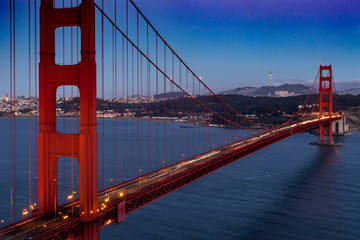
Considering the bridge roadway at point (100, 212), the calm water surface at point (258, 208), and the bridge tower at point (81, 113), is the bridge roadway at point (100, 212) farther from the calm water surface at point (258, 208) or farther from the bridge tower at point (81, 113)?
the calm water surface at point (258, 208)

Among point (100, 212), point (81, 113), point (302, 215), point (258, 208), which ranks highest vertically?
point (81, 113)

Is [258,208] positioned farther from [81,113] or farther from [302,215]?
[81,113]

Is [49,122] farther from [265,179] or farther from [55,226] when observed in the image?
[265,179]

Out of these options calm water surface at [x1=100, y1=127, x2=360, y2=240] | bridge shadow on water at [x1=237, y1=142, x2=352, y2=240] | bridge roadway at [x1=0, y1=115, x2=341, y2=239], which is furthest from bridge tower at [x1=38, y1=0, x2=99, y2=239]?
bridge shadow on water at [x1=237, y1=142, x2=352, y2=240]

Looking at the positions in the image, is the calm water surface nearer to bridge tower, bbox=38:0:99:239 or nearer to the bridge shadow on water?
the bridge shadow on water

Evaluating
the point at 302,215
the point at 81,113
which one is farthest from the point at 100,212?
the point at 302,215

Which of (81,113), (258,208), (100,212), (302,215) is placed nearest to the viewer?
(81,113)
